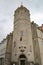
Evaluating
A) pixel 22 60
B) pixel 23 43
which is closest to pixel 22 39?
pixel 23 43

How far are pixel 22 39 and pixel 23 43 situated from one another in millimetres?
1267

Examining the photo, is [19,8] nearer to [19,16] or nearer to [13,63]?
[19,16]

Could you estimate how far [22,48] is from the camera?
3916 centimetres

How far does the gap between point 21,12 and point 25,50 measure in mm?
12619

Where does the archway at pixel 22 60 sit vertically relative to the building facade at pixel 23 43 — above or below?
below

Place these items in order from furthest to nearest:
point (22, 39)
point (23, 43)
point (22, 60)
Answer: point (22, 39) → point (23, 43) → point (22, 60)

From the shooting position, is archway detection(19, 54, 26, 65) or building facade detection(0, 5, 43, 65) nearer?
archway detection(19, 54, 26, 65)

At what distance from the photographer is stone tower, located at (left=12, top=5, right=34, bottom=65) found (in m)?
39.0

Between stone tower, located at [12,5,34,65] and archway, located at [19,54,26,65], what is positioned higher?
stone tower, located at [12,5,34,65]

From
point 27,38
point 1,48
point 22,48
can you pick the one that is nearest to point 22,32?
point 27,38

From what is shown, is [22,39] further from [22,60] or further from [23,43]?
[22,60]

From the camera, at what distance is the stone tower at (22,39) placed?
38969 mm

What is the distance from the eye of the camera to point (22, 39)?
40.5 metres

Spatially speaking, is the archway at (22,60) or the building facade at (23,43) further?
the building facade at (23,43)
